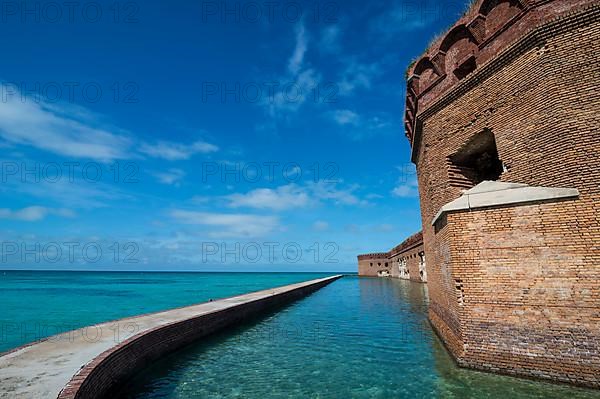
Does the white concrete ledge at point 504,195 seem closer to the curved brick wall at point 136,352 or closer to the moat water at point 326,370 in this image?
the moat water at point 326,370

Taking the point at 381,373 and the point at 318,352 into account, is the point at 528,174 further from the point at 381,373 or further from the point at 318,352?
the point at 318,352

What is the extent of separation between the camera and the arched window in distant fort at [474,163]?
802 centimetres

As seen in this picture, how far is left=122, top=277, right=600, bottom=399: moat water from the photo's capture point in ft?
18.5

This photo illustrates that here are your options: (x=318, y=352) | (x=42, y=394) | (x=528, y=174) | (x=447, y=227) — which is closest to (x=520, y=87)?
(x=528, y=174)

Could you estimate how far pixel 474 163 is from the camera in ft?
29.3

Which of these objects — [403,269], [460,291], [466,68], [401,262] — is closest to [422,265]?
[403,269]

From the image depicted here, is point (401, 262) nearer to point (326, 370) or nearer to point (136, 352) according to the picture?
point (326, 370)

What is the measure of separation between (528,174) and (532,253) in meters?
1.52

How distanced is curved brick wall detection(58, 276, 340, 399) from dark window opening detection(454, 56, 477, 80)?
9949 millimetres

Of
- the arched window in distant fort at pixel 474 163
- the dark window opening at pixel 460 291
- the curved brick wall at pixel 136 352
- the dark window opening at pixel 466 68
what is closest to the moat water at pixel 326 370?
the curved brick wall at pixel 136 352

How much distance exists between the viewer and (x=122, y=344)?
21.6 feet

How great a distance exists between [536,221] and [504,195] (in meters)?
0.69

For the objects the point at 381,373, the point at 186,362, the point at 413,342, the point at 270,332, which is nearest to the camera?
the point at 381,373

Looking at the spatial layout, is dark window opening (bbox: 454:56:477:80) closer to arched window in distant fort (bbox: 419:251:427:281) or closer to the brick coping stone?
the brick coping stone
